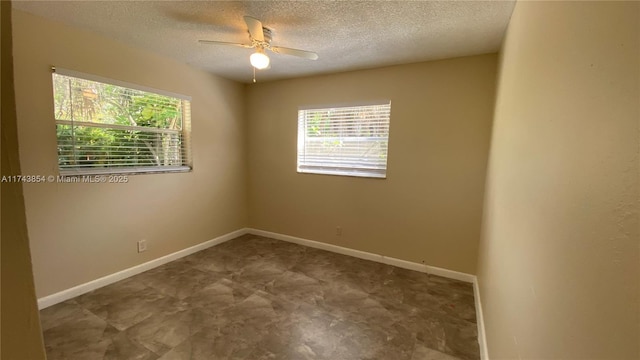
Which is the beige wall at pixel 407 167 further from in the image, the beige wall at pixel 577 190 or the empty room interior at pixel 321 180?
the beige wall at pixel 577 190

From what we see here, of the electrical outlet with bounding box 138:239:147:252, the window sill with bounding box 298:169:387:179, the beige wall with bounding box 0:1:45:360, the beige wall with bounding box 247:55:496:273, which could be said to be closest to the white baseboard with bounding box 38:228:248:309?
the electrical outlet with bounding box 138:239:147:252

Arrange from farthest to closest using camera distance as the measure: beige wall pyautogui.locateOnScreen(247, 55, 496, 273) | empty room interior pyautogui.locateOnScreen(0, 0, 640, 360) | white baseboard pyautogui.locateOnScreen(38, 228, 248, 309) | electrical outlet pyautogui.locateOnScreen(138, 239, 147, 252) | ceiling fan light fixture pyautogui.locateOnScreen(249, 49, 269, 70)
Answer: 1. electrical outlet pyautogui.locateOnScreen(138, 239, 147, 252)
2. beige wall pyautogui.locateOnScreen(247, 55, 496, 273)
3. white baseboard pyautogui.locateOnScreen(38, 228, 248, 309)
4. ceiling fan light fixture pyautogui.locateOnScreen(249, 49, 269, 70)
5. empty room interior pyautogui.locateOnScreen(0, 0, 640, 360)

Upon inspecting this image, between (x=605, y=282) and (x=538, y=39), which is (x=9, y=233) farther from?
(x=538, y=39)

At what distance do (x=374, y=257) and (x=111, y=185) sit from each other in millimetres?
2949

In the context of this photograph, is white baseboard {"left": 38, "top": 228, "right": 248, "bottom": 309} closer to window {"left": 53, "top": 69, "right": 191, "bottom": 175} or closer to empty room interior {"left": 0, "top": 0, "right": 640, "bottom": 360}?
empty room interior {"left": 0, "top": 0, "right": 640, "bottom": 360}

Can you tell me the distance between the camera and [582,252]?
2.05 ft

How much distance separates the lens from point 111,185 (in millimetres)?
2623

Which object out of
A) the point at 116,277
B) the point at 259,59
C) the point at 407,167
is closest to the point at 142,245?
the point at 116,277

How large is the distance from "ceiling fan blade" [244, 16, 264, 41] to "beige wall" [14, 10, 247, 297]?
154cm

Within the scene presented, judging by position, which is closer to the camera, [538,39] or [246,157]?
[538,39]

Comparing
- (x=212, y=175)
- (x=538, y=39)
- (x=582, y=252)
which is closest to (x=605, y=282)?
(x=582, y=252)

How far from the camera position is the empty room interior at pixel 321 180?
1.90 ft

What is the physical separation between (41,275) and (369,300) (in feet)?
9.13

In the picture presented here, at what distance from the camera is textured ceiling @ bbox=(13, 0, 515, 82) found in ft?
6.04
